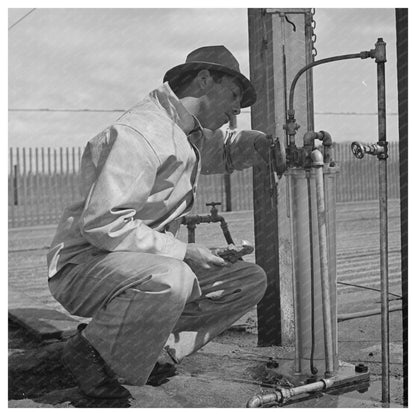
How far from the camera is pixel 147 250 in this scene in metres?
2.07

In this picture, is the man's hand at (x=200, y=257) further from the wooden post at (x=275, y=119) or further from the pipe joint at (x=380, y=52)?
the pipe joint at (x=380, y=52)

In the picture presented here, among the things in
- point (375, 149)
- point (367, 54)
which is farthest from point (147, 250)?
point (367, 54)

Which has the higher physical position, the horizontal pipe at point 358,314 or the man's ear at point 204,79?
the man's ear at point 204,79

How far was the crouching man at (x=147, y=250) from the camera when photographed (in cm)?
200

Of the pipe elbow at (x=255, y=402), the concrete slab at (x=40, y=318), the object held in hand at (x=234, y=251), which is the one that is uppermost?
the object held in hand at (x=234, y=251)

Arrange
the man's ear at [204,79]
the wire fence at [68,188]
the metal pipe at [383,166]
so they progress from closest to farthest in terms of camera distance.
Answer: the metal pipe at [383,166] → the man's ear at [204,79] → the wire fence at [68,188]

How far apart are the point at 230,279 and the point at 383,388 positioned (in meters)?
0.68

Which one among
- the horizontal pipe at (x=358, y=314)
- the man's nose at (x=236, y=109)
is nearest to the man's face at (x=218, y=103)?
the man's nose at (x=236, y=109)

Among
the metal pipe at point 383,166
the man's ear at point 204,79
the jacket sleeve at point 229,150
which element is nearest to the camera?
the metal pipe at point 383,166

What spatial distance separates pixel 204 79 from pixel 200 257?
2.00ft

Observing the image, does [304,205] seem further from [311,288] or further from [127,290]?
[127,290]

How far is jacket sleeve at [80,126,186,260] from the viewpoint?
1.99 metres

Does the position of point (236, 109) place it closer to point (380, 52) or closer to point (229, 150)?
point (229, 150)

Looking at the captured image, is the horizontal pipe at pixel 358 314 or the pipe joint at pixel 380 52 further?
the horizontal pipe at pixel 358 314
